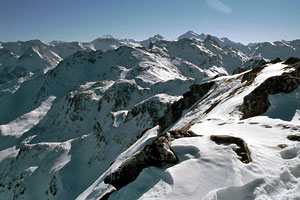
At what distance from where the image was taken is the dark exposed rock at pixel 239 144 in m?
11.5

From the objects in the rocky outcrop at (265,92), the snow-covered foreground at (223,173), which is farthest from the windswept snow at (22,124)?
the snow-covered foreground at (223,173)

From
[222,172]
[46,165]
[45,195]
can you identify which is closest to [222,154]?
[222,172]

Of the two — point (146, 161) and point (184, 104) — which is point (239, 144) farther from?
point (184, 104)

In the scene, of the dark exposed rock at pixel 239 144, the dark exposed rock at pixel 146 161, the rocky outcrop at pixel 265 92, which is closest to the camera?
the dark exposed rock at pixel 239 144

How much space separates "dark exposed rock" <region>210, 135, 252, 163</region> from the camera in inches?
455

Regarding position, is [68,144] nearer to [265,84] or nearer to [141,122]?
[141,122]

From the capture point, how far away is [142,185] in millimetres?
11359

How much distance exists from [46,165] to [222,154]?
76.8 m

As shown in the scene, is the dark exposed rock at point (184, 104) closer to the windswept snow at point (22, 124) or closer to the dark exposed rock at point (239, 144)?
the dark exposed rock at point (239, 144)

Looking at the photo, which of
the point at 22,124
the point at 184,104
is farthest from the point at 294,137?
the point at 22,124

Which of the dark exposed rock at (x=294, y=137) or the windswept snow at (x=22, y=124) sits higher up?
the dark exposed rock at (x=294, y=137)

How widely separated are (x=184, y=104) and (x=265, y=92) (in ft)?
75.3

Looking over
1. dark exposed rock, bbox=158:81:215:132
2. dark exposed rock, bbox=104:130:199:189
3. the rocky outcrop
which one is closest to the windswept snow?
dark exposed rock, bbox=158:81:215:132

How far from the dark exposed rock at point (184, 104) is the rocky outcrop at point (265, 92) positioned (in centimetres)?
2062
